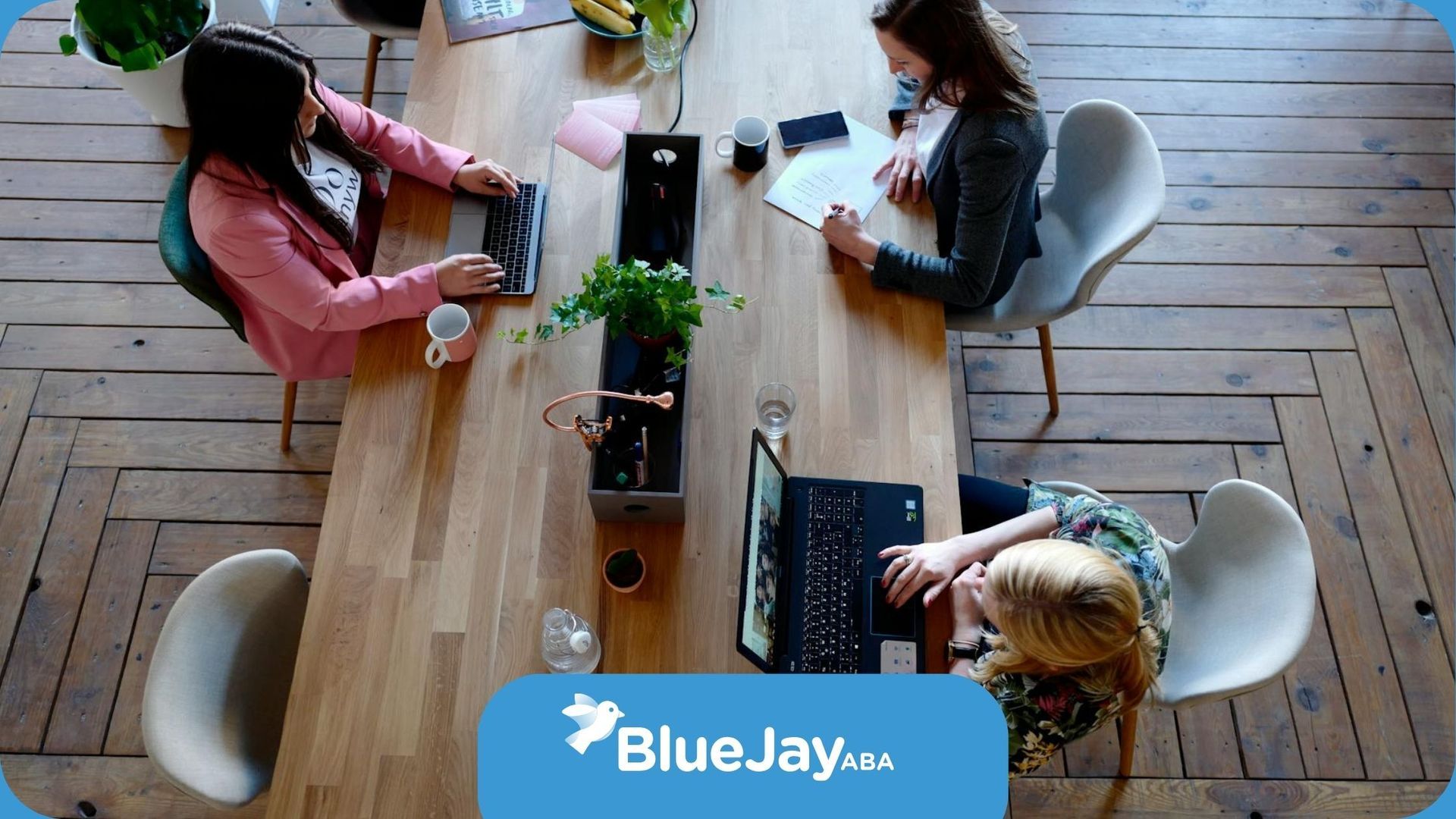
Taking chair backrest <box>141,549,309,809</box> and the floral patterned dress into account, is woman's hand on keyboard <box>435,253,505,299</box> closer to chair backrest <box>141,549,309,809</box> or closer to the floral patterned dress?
chair backrest <box>141,549,309,809</box>

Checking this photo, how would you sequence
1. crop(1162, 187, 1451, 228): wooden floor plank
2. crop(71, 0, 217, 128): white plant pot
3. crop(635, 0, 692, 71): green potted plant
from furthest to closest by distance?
crop(1162, 187, 1451, 228): wooden floor plank < crop(71, 0, 217, 128): white plant pot < crop(635, 0, 692, 71): green potted plant

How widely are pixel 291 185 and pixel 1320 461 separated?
9.33 feet

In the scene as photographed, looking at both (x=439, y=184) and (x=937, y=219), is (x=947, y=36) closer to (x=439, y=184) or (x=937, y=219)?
(x=937, y=219)

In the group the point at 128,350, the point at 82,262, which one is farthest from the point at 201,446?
the point at 82,262

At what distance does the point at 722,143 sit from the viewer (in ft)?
7.25

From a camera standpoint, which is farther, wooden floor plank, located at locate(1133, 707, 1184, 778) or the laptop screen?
wooden floor plank, located at locate(1133, 707, 1184, 778)

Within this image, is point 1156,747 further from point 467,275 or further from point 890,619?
point 467,275

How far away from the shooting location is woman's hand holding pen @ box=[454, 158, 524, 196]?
2.11 m

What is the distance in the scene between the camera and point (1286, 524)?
1691 millimetres

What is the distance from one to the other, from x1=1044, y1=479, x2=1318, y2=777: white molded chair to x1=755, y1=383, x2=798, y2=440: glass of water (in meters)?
0.84

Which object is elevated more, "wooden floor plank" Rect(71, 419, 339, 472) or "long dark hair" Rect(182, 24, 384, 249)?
"long dark hair" Rect(182, 24, 384, 249)

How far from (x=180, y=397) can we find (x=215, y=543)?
509 mm

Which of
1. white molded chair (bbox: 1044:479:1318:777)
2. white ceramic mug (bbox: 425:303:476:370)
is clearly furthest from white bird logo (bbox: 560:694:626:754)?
white molded chair (bbox: 1044:479:1318:777)

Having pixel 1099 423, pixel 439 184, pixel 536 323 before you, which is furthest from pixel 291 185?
pixel 1099 423
